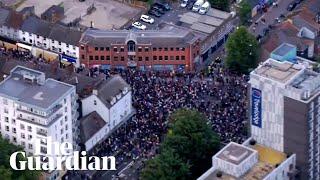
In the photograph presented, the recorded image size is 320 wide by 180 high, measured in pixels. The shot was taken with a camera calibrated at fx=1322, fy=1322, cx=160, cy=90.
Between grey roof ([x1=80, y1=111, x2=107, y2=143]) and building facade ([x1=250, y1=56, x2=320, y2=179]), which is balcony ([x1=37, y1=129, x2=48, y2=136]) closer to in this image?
grey roof ([x1=80, y1=111, x2=107, y2=143])

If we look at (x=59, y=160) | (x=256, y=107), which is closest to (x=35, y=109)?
(x=59, y=160)

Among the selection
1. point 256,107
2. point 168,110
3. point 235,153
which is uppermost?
point 256,107

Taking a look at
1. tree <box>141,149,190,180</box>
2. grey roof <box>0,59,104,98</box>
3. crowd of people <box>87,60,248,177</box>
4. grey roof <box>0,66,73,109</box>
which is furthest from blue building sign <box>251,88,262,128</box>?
grey roof <box>0,59,104,98</box>

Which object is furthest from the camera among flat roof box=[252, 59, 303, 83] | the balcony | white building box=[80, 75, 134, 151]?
white building box=[80, 75, 134, 151]

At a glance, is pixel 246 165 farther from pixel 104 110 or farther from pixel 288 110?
pixel 104 110

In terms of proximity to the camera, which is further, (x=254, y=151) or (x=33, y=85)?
(x=33, y=85)

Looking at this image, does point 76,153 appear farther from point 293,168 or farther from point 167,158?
point 293,168

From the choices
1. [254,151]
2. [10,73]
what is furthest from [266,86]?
[10,73]
